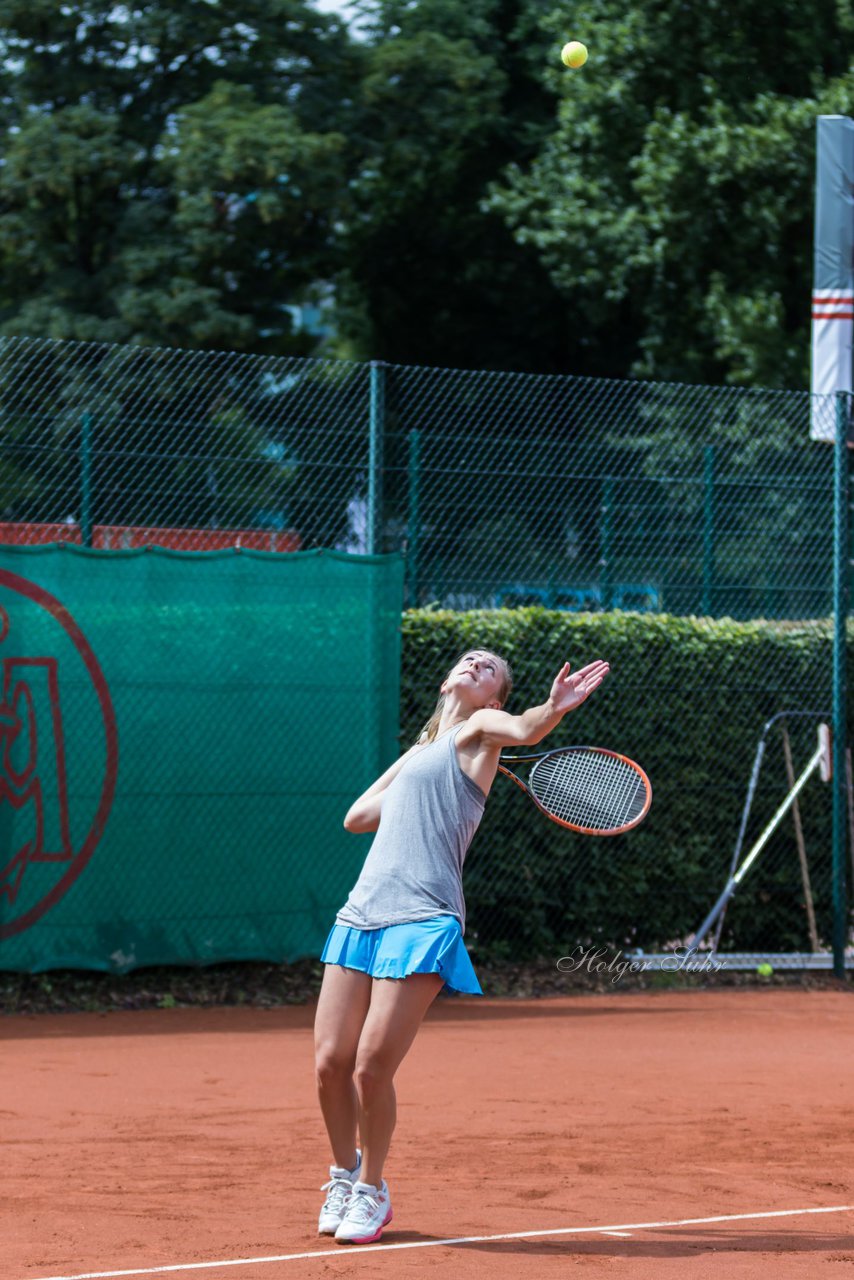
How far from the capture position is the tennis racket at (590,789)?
5.33m

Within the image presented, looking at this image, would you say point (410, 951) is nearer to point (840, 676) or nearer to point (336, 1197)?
point (336, 1197)

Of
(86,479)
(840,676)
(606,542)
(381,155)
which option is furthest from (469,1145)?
(381,155)

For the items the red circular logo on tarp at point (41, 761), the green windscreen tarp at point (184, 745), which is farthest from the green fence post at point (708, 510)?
the red circular logo on tarp at point (41, 761)

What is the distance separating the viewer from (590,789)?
5.52 m

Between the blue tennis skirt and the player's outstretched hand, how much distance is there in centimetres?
66

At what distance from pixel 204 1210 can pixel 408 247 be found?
20.6m

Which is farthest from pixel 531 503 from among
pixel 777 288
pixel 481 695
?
pixel 777 288

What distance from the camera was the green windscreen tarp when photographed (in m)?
8.16

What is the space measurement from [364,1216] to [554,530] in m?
5.51

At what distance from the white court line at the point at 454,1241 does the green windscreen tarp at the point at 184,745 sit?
412 centimetres

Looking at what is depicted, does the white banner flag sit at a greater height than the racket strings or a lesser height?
greater

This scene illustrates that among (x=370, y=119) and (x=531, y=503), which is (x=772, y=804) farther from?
(x=370, y=119)

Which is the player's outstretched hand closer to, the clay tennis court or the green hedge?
the clay tennis court

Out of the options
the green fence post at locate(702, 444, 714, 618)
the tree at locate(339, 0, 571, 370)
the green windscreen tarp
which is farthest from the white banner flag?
the tree at locate(339, 0, 571, 370)
